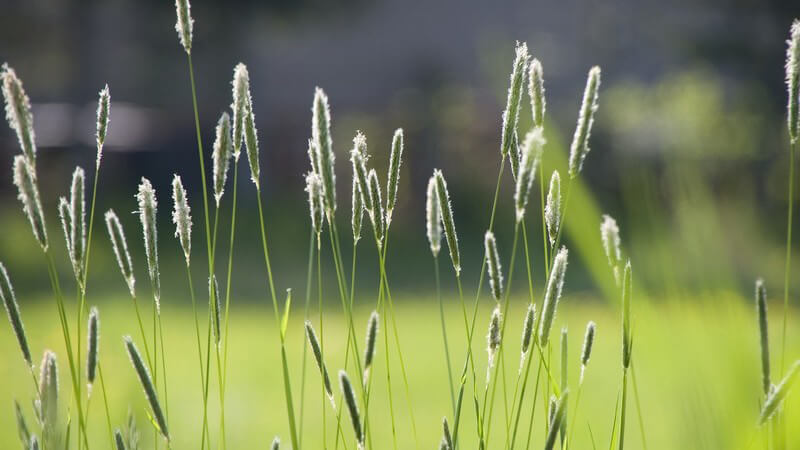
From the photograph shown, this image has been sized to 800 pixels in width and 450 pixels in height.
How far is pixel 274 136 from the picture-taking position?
936cm

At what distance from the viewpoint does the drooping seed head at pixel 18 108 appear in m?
0.82

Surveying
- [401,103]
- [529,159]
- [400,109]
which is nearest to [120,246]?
[529,159]

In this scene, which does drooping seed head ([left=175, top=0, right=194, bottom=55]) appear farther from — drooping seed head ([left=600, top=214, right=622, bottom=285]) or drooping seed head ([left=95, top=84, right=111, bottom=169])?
drooping seed head ([left=600, top=214, right=622, bottom=285])

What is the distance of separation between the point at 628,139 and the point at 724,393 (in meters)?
7.16

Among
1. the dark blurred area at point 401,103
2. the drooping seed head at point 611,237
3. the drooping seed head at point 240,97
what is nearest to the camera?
the drooping seed head at point 611,237

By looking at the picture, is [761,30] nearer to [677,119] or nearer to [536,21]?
[677,119]

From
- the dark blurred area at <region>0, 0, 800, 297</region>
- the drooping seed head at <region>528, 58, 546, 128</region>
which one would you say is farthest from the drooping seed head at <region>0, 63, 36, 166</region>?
the dark blurred area at <region>0, 0, 800, 297</region>

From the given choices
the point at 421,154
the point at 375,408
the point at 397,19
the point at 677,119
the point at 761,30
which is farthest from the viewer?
the point at 397,19

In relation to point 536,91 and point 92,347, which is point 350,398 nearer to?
point 92,347

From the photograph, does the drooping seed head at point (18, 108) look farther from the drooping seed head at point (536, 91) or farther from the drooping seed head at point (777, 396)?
the drooping seed head at point (777, 396)

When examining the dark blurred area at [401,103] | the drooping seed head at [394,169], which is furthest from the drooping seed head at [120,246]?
the dark blurred area at [401,103]

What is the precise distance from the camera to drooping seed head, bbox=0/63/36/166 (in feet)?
2.71

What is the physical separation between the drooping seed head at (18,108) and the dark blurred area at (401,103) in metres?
2.94

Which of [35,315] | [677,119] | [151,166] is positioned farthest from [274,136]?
[35,315]
